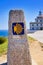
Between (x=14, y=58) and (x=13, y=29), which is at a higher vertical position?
(x=13, y=29)

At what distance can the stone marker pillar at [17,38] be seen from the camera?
8008mm

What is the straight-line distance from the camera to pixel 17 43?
806 centimetres

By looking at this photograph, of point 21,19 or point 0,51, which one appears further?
point 0,51

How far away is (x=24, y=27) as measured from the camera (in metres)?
8.06

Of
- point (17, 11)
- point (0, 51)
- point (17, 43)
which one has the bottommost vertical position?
point (0, 51)

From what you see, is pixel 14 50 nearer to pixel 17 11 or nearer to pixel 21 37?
pixel 21 37

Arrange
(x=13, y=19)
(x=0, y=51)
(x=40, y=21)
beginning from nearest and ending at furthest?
(x=13, y=19) → (x=0, y=51) → (x=40, y=21)

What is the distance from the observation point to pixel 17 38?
26.4 feet

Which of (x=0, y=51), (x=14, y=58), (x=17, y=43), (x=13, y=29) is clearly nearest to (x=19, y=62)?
(x=14, y=58)

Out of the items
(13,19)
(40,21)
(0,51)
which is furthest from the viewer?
(40,21)

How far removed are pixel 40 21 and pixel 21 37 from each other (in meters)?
60.2

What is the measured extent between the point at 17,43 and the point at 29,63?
37.8 inches

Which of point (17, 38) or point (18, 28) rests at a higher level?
point (18, 28)

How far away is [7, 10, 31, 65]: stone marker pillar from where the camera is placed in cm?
801
